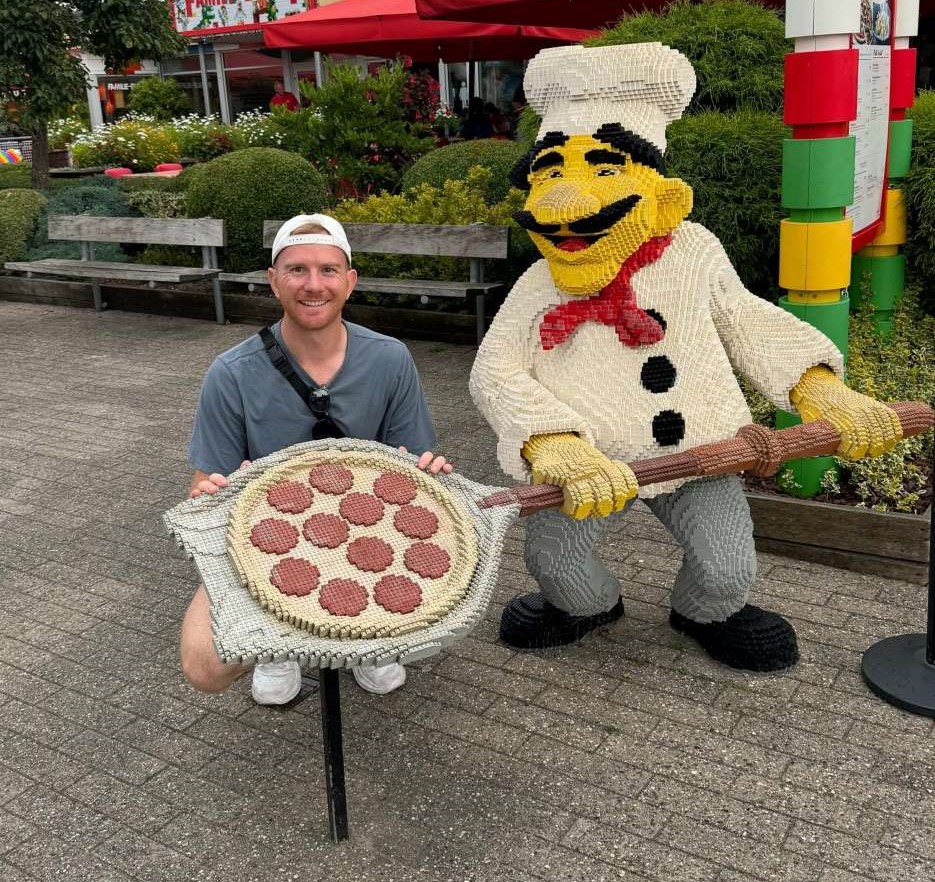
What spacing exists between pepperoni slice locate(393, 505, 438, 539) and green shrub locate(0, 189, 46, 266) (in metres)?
10.3

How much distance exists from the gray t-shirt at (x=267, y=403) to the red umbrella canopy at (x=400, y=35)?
373 inches

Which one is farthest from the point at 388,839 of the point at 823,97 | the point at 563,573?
the point at 823,97

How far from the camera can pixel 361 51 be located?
13242 millimetres

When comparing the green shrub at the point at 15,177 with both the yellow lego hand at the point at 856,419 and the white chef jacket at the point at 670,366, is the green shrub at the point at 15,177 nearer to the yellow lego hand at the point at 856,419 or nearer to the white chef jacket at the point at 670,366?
the white chef jacket at the point at 670,366

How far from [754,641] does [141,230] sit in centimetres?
793

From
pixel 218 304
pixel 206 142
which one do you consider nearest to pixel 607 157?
pixel 218 304

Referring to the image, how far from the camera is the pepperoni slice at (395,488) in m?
2.60

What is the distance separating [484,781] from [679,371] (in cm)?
135

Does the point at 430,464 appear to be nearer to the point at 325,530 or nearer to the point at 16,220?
the point at 325,530

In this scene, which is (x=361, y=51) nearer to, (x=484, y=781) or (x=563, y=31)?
(x=563, y=31)

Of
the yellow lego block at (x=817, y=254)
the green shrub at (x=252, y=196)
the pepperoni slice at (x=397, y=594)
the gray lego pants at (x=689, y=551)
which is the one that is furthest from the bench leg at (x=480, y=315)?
the pepperoni slice at (x=397, y=594)

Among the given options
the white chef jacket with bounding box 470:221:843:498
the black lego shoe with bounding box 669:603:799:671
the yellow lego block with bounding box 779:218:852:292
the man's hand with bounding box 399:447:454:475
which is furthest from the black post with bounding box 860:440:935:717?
the man's hand with bounding box 399:447:454:475

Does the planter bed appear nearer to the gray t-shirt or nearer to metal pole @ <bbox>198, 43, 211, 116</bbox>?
the gray t-shirt

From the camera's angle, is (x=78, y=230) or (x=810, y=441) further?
(x=78, y=230)
